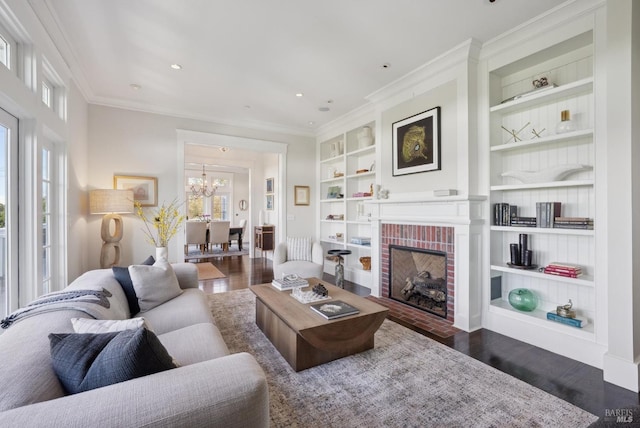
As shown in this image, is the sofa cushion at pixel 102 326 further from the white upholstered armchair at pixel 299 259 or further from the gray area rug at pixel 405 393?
the white upholstered armchair at pixel 299 259

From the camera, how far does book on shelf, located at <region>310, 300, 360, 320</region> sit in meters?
2.28

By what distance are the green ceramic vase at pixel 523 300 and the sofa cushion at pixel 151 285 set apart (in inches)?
128

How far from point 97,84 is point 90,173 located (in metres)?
1.29

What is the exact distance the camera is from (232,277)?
5387 millimetres

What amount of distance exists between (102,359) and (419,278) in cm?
341

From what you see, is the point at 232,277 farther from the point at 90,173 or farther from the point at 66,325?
the point at 66,325

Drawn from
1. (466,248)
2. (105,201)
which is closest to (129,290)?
(105,201)

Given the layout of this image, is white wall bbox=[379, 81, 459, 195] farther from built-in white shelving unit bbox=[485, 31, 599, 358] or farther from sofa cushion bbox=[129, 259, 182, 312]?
sofa cushion bbox=[129, 259, 182, 312]

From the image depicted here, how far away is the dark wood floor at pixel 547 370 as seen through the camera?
192cm

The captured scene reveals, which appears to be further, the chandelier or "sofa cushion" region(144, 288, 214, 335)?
the chandelier

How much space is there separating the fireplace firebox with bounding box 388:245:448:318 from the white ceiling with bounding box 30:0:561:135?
2.28 m

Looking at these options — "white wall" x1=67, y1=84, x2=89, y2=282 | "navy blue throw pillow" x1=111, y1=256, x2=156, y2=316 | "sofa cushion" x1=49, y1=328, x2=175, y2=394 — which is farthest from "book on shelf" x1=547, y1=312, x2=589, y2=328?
"white wall" x1=67, y1=84, x2=89, y2=282

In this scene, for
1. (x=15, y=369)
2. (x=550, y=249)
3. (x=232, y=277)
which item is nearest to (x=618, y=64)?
(x=550, y=249)

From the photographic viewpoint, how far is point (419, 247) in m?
3.66
